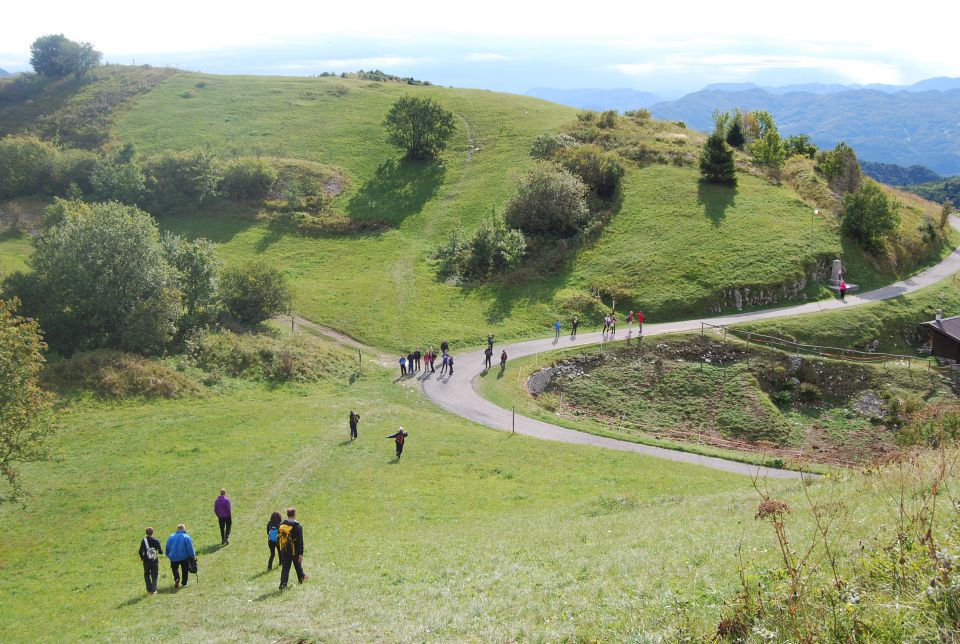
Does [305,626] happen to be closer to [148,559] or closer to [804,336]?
[148,559]

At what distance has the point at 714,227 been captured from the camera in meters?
61.9

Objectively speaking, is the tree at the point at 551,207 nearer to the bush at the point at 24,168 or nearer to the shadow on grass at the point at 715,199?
the shadow on grass at the point at 715,199

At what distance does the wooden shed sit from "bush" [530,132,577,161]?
45.0 metres

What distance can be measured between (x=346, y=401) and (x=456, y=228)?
36.3 metres

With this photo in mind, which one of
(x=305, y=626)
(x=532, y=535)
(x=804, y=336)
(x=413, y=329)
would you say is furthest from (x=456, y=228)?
(x=305, y=626)

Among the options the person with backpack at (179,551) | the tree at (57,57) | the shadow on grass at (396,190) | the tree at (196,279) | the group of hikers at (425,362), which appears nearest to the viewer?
the person with backpack at (179,551)

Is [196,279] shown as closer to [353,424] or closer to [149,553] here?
[353,424]

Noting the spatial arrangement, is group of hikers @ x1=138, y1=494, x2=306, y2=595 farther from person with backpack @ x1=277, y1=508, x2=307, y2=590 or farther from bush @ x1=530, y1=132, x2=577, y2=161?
bush @ x1=530, y1=132, x2=577, y2=161

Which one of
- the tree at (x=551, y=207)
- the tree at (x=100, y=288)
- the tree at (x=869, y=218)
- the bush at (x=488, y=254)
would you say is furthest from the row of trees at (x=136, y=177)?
the tree at (x=869, y=218)

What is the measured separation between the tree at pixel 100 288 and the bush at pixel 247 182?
39.9 meters

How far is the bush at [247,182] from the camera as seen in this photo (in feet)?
265

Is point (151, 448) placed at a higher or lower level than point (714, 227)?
lower

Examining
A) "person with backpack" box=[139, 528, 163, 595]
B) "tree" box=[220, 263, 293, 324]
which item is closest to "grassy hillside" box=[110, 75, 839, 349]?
"tree" box=[220, 263, 293, 324]

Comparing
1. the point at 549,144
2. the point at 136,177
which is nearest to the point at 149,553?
the point at 549,144
